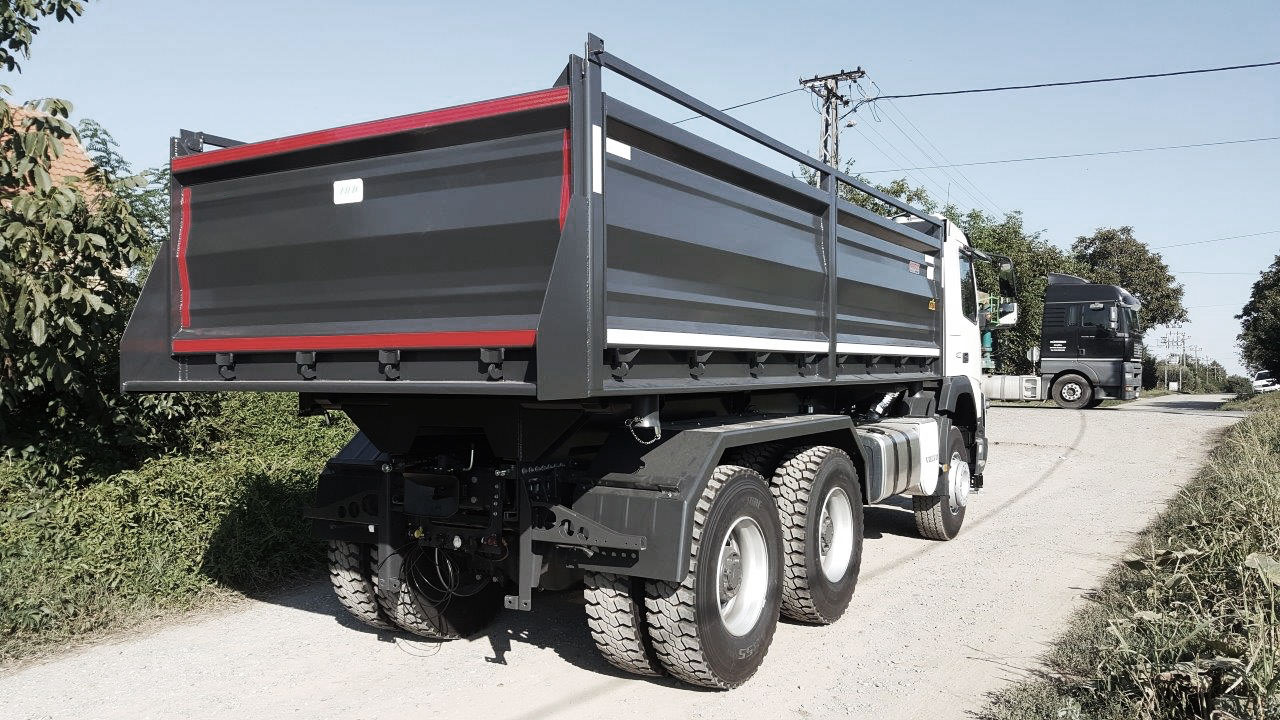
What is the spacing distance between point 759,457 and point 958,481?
4.00m

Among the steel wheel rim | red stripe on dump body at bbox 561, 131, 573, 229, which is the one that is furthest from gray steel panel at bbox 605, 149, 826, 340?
the steel wheel rim

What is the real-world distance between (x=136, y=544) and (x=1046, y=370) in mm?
26190

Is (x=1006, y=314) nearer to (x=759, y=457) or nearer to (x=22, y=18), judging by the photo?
(x=759, y=457)

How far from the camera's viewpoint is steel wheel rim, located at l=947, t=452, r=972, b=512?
8.14 meters

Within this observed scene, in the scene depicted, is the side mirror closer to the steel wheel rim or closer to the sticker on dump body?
the steel wheel rim

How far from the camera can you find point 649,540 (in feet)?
13.1

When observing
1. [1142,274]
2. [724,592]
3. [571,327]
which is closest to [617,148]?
[571,327]

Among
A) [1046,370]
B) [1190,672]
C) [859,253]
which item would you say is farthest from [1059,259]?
[1190,672]

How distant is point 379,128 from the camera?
405cm

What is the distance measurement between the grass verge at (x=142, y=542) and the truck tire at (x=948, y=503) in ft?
16.2

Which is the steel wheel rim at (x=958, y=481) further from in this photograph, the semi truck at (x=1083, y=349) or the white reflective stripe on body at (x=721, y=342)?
the semi truck at (x=1083, y=349)

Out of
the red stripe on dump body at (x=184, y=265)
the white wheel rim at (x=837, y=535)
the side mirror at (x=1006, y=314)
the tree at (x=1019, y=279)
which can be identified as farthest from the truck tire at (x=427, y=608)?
the tree at (x=1019, y=279)

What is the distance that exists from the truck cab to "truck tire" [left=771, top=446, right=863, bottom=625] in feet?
77.3

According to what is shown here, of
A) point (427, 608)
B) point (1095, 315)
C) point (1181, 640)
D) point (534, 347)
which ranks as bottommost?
point (427, 608)
